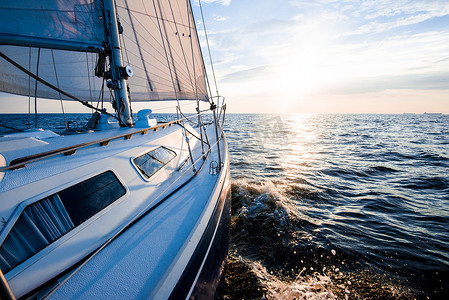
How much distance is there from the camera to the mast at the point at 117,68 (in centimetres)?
395

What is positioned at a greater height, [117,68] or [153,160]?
[117,68]

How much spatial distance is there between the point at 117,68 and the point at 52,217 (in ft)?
11.6

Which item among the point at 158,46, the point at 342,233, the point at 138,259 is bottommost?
the point at 342,233

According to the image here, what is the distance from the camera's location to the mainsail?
3259mm

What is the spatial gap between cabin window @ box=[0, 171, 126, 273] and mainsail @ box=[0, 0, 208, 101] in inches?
117

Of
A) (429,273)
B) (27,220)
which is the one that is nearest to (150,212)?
(27,220)

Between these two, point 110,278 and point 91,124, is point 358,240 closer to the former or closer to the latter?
point 110,278

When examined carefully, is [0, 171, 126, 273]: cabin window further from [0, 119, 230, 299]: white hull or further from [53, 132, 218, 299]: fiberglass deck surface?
[53, 132, 218, 299]: fiberglass deck surface

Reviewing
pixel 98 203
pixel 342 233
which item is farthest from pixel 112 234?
pixel 342 233

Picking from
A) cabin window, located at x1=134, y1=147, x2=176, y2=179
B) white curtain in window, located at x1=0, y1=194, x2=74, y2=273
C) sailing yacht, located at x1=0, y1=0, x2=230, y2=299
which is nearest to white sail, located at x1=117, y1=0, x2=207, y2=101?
sailing yacht, located at x1=0, y1=0, x2=230, y2=299

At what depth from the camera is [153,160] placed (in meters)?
3.43

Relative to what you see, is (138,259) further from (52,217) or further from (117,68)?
(117,68)

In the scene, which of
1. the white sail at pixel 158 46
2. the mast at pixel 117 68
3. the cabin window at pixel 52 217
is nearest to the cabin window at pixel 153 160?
the cabin window at pixel 52 217

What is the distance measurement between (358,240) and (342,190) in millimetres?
2692
